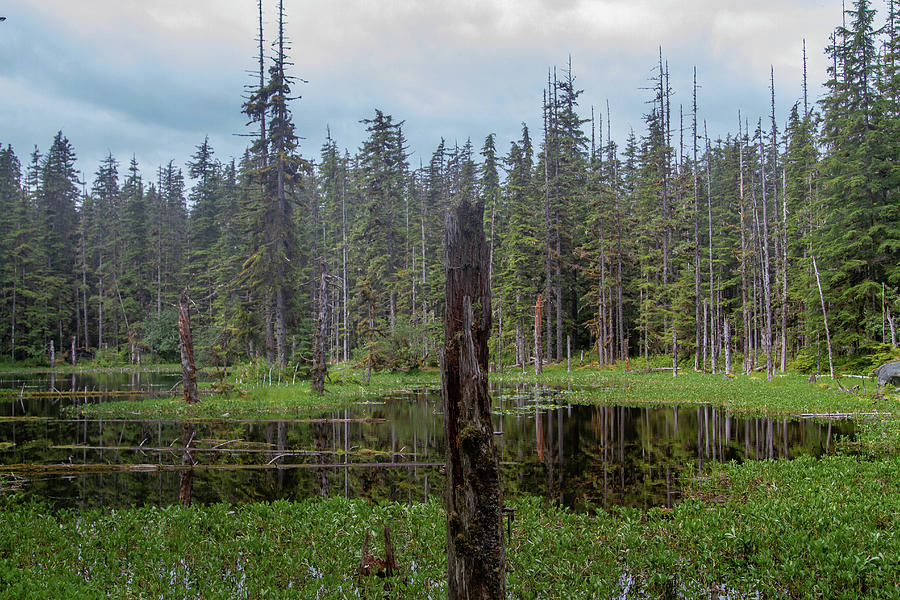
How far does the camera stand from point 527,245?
49.2 metres

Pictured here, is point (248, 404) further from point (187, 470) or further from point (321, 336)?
point (187, 470)

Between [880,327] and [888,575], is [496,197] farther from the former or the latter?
[888,575]

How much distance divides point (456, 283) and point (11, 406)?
95.2 ft

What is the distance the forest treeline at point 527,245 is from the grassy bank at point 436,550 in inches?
630

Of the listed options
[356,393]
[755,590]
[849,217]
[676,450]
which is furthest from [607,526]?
[849,217]

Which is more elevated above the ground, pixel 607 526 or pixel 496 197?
pixel 496 197

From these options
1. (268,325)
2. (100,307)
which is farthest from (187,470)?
(100,307)

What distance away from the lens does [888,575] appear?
5.79 m

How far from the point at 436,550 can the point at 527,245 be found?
4320cm

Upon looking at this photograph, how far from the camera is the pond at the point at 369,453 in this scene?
37.3 feet

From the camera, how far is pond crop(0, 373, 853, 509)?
1136 cm

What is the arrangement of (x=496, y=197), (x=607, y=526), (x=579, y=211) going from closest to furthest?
1. (x=607, y=526)
2. (x=579, y=211)
3. (x=496, y=197)

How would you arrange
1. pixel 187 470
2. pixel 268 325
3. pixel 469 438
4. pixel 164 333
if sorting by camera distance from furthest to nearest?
pixel 164 333, pixel 268 325, pixel 187 470, pixel 469 438

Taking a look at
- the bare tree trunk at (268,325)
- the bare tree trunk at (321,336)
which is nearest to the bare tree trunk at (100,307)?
the bare tree trunk at (268,325)
